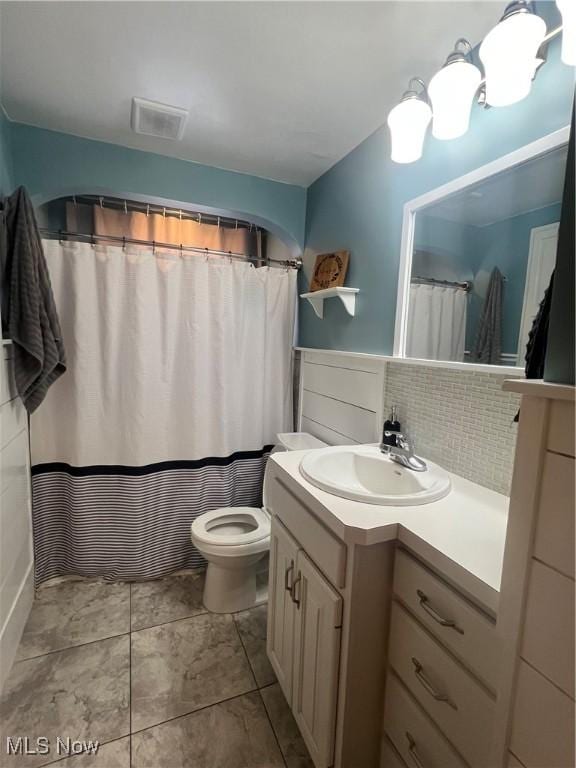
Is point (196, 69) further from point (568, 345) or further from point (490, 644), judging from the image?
point (490, 644)

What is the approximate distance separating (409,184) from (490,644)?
4.81 ft

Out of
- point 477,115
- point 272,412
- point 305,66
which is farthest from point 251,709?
point 305,66

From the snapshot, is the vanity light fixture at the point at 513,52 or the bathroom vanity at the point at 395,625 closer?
the bathroom vanity at the point at 395,625

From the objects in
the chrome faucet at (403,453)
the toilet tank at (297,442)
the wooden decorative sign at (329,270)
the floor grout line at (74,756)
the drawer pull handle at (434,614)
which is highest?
the wooden decorative sign at (329,270)

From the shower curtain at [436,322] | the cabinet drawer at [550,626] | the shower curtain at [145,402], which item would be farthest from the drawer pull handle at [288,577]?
the shower curtain at [145,402]

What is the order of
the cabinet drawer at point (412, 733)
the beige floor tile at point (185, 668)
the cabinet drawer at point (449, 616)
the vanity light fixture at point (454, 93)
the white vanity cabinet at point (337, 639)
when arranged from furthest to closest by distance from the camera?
the beige floor tile at point (185, 668) < the vanity light fixture at point (454, 93) < the white vanity cabinet at point (337, 639) < the cabinet drawer at point (412, 733) < the cabinet drawer at point (449, 616)

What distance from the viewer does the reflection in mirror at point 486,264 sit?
0.97 m

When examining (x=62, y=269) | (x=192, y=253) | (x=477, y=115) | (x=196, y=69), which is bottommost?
(x=62, y=269)

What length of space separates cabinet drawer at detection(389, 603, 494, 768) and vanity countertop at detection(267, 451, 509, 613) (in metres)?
0.19

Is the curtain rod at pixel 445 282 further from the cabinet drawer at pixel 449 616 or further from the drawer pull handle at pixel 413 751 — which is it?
the drawer pull handle at pixel 413 751

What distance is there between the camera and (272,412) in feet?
7.22

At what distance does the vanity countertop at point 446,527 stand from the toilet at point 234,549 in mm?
720

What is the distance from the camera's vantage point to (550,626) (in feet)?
1.61

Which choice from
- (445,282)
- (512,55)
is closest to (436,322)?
(445,282)
